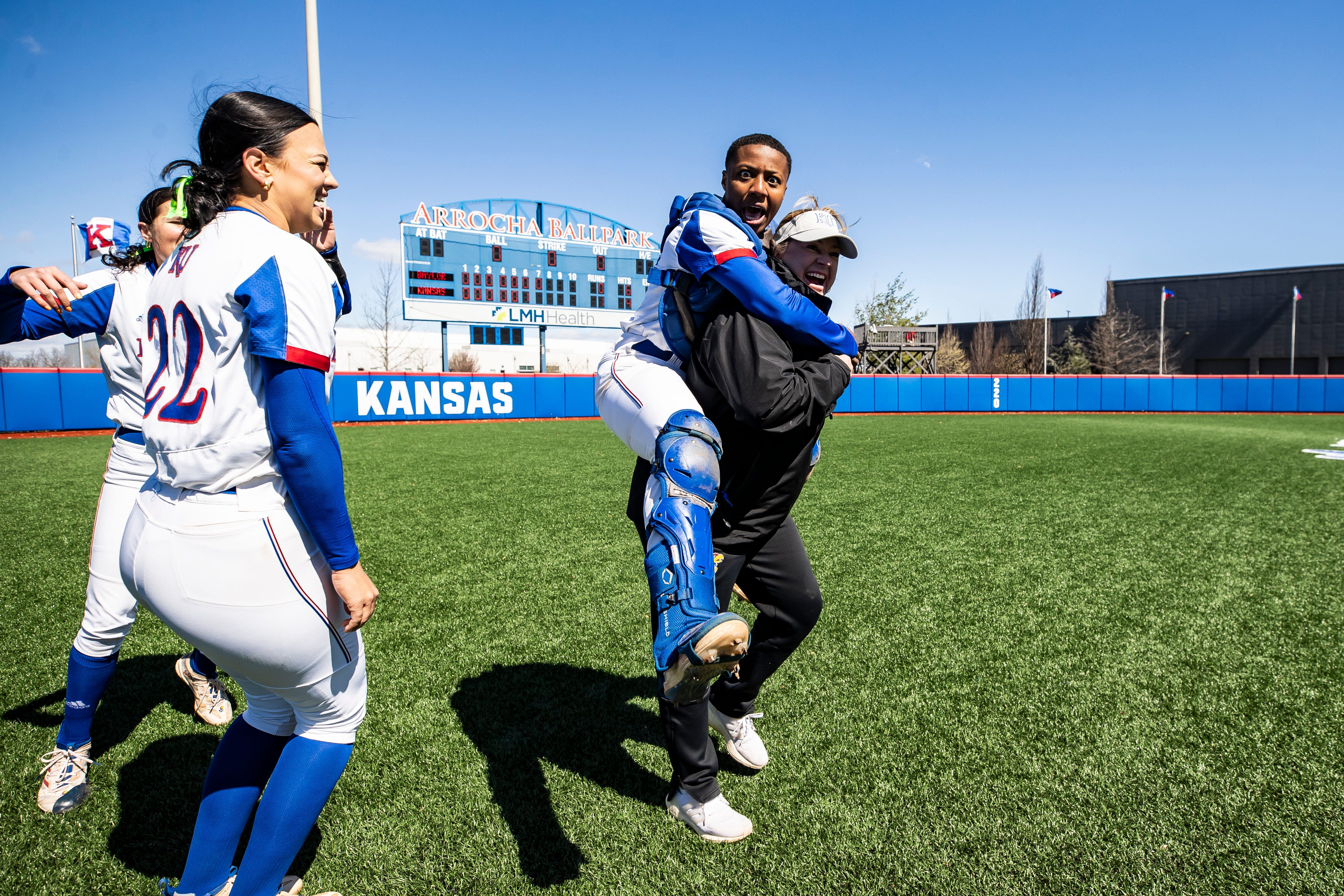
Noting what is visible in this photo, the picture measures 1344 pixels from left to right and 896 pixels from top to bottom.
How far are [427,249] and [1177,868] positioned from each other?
2725cm

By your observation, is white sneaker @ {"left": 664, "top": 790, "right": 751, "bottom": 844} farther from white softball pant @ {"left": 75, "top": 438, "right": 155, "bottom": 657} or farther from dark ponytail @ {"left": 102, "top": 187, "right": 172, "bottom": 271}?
dark ponytail @ {"left": 102, "top": 187, "right": 172, "bottom": 271}

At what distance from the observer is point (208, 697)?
10.4ft

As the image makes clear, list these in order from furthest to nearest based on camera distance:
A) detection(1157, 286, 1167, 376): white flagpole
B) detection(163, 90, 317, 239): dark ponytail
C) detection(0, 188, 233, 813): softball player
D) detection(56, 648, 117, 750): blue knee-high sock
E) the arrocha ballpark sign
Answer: detection(1157, 286, 1167, 376): white flagpole, the arrocha ballpark sign, detection(56, 648, 117, 750): blue knee-high sock, detection(0, 188, 233, 813): softball player, detection(163, 90, 317, 239): dark ponytail

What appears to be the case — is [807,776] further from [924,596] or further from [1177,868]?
[924,596]

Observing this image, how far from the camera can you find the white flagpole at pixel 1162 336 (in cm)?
4341

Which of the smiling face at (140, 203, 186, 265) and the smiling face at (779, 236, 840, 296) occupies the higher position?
the smiling face at (140, 203, 186, 265)

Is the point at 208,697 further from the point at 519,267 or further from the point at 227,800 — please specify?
the point at 519,267

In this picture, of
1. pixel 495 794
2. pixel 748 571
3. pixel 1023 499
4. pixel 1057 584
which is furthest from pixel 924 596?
pixel 1023 499

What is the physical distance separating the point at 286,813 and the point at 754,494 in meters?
1.45

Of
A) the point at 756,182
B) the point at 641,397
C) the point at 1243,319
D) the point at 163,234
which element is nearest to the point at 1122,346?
the point at 1243,319

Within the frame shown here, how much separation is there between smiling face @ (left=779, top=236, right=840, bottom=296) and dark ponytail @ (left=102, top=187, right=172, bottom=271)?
2.14 metres

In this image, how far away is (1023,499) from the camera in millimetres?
8195

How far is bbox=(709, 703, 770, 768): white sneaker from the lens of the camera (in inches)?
106

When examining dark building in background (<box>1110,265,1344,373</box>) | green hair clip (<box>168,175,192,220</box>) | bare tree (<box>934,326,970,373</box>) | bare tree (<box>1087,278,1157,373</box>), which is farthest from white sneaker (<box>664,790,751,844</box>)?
dark building in background (<box>1110,265,1344,373</box>)
